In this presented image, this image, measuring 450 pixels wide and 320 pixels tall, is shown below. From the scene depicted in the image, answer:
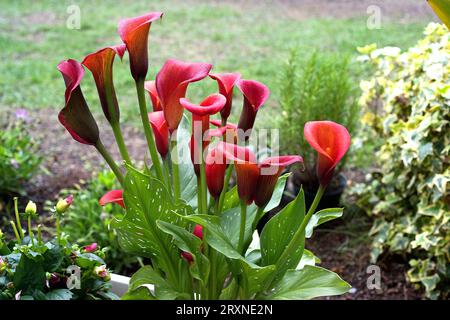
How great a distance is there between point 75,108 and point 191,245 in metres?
0.34

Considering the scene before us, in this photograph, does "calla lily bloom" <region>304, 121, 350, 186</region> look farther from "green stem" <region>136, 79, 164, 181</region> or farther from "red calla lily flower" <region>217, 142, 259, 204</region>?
"green stem" <region>136, 79, 164, 181</region>

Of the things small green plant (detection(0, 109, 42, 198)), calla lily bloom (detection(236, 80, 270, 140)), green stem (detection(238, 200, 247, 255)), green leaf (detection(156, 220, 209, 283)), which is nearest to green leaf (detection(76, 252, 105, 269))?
green leaf (detection(156, 220, 209, 283))

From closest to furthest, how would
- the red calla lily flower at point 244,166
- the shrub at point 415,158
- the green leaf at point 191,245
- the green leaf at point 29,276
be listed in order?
the red calla lily flower at point 244,166 → the green leaf at point 191,245 → the green leaf at point 29,276 → the shrub at point 415,158

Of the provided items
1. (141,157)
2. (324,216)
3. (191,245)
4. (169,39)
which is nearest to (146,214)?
(191,245)

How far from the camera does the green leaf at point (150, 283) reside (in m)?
1.19

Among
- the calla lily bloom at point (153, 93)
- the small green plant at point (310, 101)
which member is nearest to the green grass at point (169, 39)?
the small green plant at point (310, 101)

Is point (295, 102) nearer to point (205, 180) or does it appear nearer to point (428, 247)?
point (428, 247)

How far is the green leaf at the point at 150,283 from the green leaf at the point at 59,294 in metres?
0.14

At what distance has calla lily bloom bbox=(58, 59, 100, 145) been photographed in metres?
1.09

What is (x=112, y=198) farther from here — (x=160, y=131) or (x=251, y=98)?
(x=251, y=98)

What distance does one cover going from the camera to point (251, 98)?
1.19 meters

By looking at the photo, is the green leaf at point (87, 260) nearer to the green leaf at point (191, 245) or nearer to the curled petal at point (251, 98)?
the green leaf at point (191, 245)
